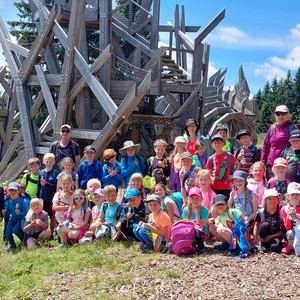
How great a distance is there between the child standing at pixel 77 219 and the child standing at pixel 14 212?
0.83m

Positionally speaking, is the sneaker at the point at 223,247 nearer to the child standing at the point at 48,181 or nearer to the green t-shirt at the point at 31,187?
the child standing at the point at 48,181

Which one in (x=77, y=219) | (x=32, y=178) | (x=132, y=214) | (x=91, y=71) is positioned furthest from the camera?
(x=91, y=71)

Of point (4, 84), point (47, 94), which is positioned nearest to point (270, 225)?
point (47, 94)

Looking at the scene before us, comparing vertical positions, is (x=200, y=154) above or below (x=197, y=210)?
above

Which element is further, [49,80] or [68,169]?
[49,80]

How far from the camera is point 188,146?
23.5ft

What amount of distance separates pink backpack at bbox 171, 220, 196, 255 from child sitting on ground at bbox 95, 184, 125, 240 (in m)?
1.06

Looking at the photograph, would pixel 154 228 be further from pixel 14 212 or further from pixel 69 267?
pixel 14 212

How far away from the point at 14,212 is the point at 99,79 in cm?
472

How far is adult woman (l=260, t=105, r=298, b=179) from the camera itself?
6402 mm

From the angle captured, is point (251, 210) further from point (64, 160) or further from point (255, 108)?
point (255, 108)

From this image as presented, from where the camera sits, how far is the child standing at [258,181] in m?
6.06

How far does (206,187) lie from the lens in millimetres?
6238

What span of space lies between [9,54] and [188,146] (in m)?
6.40
